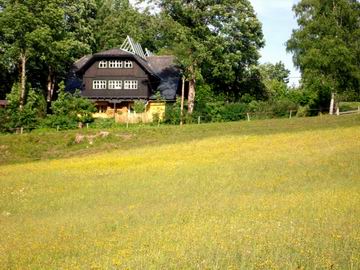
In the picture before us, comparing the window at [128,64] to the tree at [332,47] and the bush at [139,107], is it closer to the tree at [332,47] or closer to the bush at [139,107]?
the bush at [139,107]

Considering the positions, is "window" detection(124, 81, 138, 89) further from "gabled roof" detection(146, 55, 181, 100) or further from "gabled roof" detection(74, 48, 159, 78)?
"gabled roof" detection(146, 55, 181, 100)

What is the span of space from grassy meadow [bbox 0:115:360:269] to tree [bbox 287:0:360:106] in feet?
72.8

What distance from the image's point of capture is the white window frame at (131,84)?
7312 cm

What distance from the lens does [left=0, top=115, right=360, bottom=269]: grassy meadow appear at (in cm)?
1095

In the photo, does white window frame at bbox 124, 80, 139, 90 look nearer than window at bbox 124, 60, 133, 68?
Yes

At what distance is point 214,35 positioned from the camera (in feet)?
219

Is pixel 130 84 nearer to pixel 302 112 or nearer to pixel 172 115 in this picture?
pixel 172 115

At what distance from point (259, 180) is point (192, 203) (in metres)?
5.26

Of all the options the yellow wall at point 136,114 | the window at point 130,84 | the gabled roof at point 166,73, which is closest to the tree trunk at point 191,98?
the yellow wall at point 136,114

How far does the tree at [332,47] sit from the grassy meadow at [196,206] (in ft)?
72.8

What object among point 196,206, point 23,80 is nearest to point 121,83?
point 23,80

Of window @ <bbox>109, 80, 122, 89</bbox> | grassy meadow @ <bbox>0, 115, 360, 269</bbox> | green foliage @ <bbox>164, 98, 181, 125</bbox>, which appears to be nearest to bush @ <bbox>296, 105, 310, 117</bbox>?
green foliage @ <bbox>164, 98, 181, 125</bbox>

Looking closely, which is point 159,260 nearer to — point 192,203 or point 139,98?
point 192,203

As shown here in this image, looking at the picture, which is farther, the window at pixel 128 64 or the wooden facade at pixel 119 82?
the window at pixel 128 64
